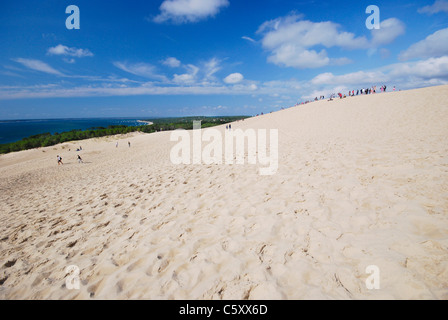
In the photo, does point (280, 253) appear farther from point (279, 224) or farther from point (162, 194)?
point (162, 194)

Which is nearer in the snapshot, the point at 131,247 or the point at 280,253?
the point at 280,253

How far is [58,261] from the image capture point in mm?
3377

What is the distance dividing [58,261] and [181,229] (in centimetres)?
228

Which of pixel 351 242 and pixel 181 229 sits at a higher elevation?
pixel 351 242

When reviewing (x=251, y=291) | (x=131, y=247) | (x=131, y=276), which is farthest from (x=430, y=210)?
(x=131, y=247)

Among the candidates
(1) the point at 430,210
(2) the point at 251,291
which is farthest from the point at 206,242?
(1) the point at 430,210

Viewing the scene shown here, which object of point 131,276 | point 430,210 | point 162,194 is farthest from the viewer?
point 162,194
